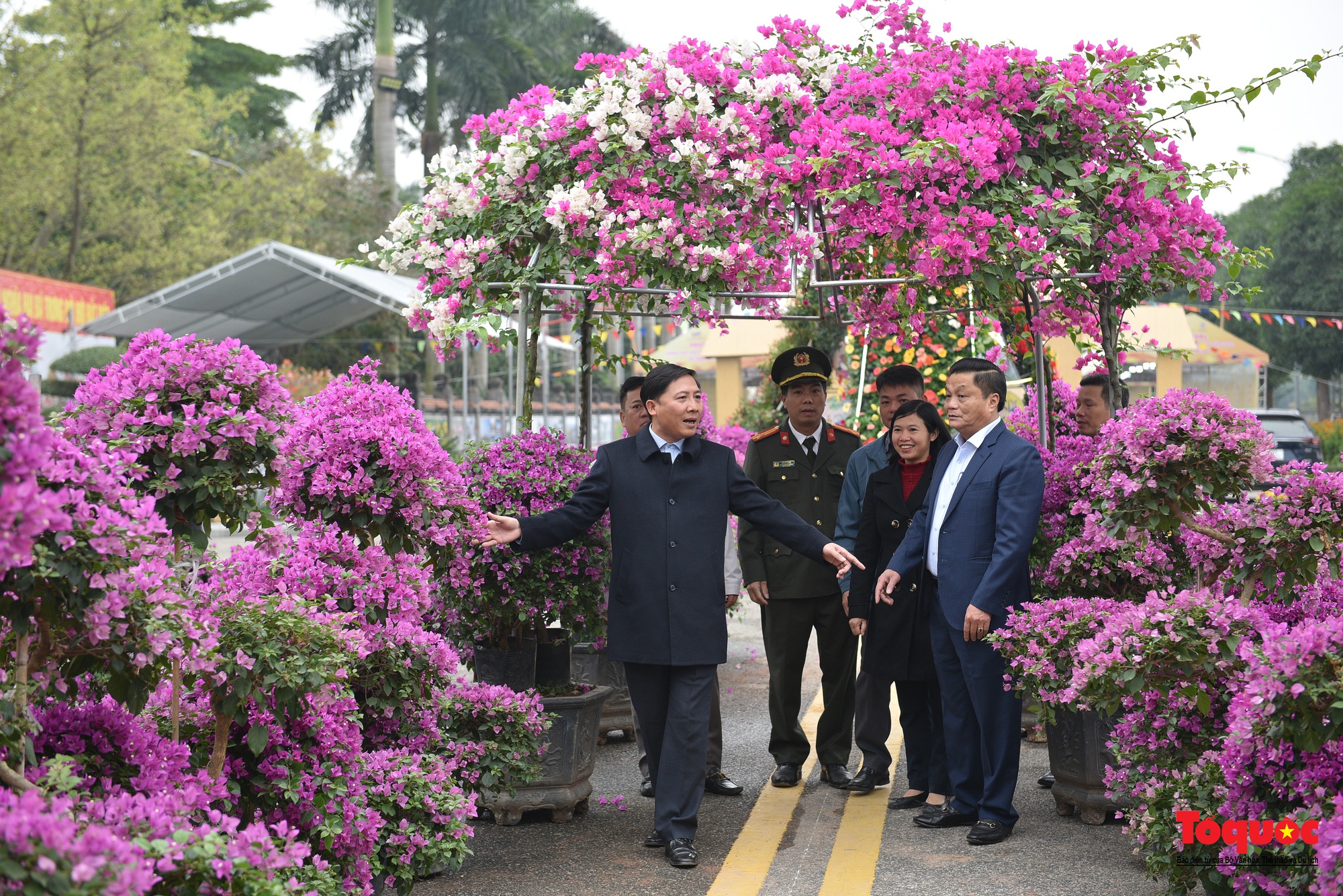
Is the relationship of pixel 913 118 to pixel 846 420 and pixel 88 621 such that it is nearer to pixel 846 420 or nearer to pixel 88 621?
pixel 88 621

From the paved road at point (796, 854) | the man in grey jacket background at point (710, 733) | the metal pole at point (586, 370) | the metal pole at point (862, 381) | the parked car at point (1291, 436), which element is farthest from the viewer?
the parked car at point (1291, 436)

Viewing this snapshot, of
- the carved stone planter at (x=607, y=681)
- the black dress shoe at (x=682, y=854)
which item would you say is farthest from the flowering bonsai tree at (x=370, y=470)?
the carved stone planter at (x=607, y=681)

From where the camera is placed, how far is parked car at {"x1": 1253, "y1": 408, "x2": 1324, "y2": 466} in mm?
21812

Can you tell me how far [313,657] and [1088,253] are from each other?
3.92 meters

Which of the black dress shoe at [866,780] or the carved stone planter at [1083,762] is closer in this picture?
the carved stone planter at [1083,762]

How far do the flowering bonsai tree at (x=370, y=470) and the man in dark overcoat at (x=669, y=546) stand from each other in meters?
0.58

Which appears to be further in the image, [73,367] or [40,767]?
[73,367]

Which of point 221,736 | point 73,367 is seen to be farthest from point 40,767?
point 73,367

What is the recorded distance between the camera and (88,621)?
2.68 m

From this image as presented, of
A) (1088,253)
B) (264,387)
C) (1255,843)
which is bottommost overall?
(1255,843)

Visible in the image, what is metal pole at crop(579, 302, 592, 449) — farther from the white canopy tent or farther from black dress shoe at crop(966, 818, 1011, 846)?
the white canopy tent

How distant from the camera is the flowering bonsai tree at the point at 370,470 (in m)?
4.29

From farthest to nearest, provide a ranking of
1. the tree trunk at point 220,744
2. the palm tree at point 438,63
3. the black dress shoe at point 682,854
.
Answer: the palm tree at point 438,63, the black dress shoe at point 682,854, the tree trunk at point 220,744

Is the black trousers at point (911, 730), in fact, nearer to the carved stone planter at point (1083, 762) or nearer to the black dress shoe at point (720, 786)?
the carved stone planter at point (1083, 762)
